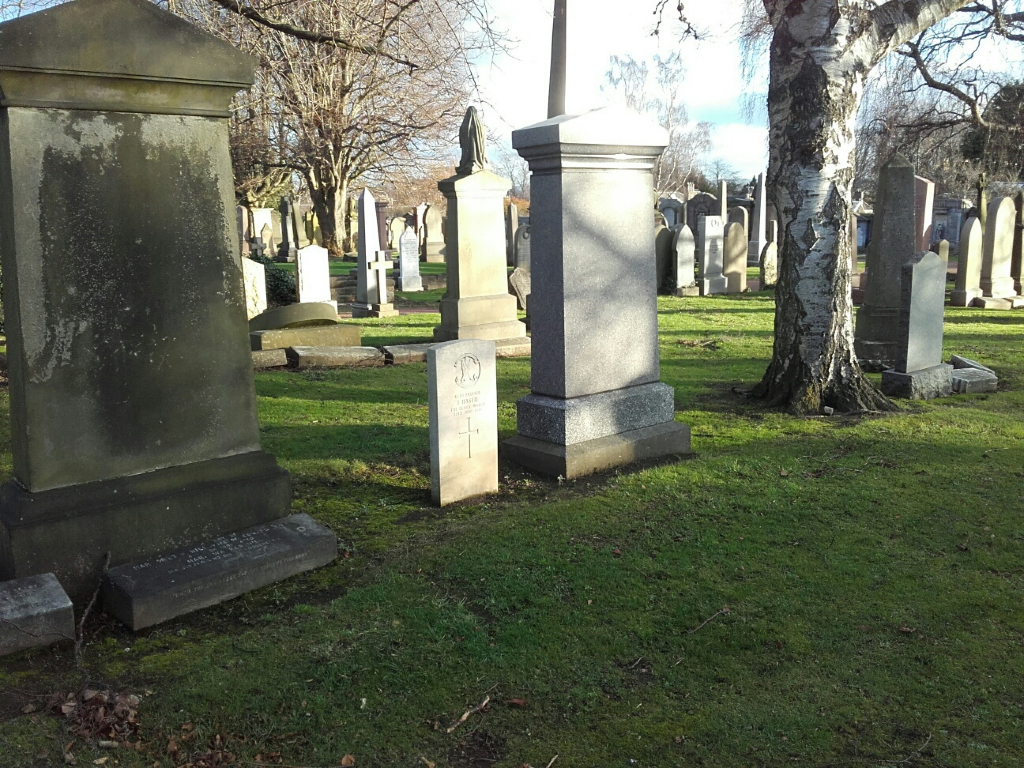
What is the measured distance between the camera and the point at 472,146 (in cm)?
1199

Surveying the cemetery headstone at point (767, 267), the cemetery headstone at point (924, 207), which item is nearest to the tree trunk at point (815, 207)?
the cemetery headstone at point (767, 267)

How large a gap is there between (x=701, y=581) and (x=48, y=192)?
3410 millimetres

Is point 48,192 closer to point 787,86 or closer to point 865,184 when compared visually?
point 787,86

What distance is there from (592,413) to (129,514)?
298 centimetres

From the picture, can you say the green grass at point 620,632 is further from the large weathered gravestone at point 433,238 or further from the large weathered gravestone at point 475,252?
the large weathered gravestone at point 433,238

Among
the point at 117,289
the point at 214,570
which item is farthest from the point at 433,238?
the point at 214,570

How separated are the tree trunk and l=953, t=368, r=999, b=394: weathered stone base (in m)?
1.33

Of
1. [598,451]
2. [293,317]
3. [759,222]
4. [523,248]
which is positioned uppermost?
[759,222]

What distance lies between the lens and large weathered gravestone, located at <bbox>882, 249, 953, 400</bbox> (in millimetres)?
8141

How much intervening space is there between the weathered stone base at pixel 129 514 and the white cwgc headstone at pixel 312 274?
9.96 metres

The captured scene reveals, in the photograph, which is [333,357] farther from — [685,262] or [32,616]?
[685,262]

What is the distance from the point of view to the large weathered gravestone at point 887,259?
9.92 m

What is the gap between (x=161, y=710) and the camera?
3.03 metres

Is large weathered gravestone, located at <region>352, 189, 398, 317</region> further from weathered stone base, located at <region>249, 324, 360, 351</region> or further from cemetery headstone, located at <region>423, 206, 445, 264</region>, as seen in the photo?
cemetery headstone, located at <region>423, 206, 445, 264</region>
